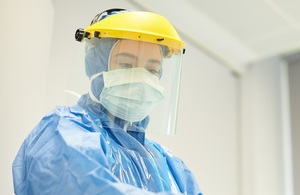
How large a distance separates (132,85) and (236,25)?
5.19ft

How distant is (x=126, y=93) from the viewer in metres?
1.11

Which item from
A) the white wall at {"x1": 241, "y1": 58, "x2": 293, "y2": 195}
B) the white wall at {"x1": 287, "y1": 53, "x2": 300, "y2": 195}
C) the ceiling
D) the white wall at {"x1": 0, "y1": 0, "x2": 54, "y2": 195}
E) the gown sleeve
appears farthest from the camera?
the white wall at {"x1": 287, "y1": 53, "x2": 300, "y2": 195}

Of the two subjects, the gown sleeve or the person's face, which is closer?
the gown sleeve

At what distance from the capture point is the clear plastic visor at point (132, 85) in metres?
1.11

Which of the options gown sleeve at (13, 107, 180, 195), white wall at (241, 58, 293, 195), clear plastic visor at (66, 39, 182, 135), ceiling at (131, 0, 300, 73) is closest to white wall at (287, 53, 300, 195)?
white wall at (241, 58, 293, 195)

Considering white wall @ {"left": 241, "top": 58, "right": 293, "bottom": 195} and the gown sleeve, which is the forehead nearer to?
the gown sleeve

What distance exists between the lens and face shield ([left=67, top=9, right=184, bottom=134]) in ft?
3.63

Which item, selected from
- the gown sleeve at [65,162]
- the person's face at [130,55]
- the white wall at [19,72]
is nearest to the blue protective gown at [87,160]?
the gown sleeve at [65,162]

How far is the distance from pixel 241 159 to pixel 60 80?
1.44m

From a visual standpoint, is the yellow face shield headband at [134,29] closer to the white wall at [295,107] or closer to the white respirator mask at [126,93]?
the white respirator mask at [126,93]

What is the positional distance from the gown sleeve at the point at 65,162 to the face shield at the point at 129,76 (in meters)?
0.12

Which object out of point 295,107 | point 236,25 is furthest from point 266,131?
point 236,25

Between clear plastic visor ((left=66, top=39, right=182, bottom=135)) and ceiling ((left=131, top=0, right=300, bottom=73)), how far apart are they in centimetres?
102

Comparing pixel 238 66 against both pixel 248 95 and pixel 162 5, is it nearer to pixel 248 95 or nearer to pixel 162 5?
pixel 248 95
